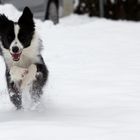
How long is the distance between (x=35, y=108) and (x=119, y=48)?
567 centimetres

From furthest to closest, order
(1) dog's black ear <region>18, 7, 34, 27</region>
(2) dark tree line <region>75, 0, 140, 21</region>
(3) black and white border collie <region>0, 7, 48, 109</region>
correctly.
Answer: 1. (2) dark tree line <region>75, 0, 140, 21</region>
2. (1) dog's black ear <region>18, 7, 34, 27</region>
3. (3) black and white border collie <region>0, 7, 48, 109</region>

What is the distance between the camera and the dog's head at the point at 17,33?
6723 millimetres

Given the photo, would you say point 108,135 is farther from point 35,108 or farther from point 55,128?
point 35,108

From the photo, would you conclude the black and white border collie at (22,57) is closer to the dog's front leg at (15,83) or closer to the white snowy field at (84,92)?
the dog's front leg at (15,83)

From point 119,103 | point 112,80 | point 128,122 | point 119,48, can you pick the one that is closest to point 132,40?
point 119,48

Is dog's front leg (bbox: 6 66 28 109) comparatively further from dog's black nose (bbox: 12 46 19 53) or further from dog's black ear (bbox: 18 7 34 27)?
dog's black ear (bbox: 18 7 34 27)

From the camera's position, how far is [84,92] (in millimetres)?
8094

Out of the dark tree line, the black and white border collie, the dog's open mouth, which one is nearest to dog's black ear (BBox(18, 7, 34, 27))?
the black and white border collie

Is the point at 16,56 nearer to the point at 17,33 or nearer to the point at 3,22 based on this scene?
the point at 17,33

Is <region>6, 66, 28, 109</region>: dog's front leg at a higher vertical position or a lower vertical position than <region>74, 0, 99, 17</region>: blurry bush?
higher

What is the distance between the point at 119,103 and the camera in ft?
23.5

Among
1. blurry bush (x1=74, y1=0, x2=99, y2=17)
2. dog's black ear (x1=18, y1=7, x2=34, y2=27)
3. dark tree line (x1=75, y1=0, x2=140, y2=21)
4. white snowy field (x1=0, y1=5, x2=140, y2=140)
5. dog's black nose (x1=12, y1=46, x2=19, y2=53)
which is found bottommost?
blurry bush (x1=74, y1=0, x2=99, y2=17)

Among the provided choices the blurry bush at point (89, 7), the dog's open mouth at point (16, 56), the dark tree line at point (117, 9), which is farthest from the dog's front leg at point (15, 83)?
the blurry bush at point (89, 7)

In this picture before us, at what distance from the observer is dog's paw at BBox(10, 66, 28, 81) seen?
22.7 feet
